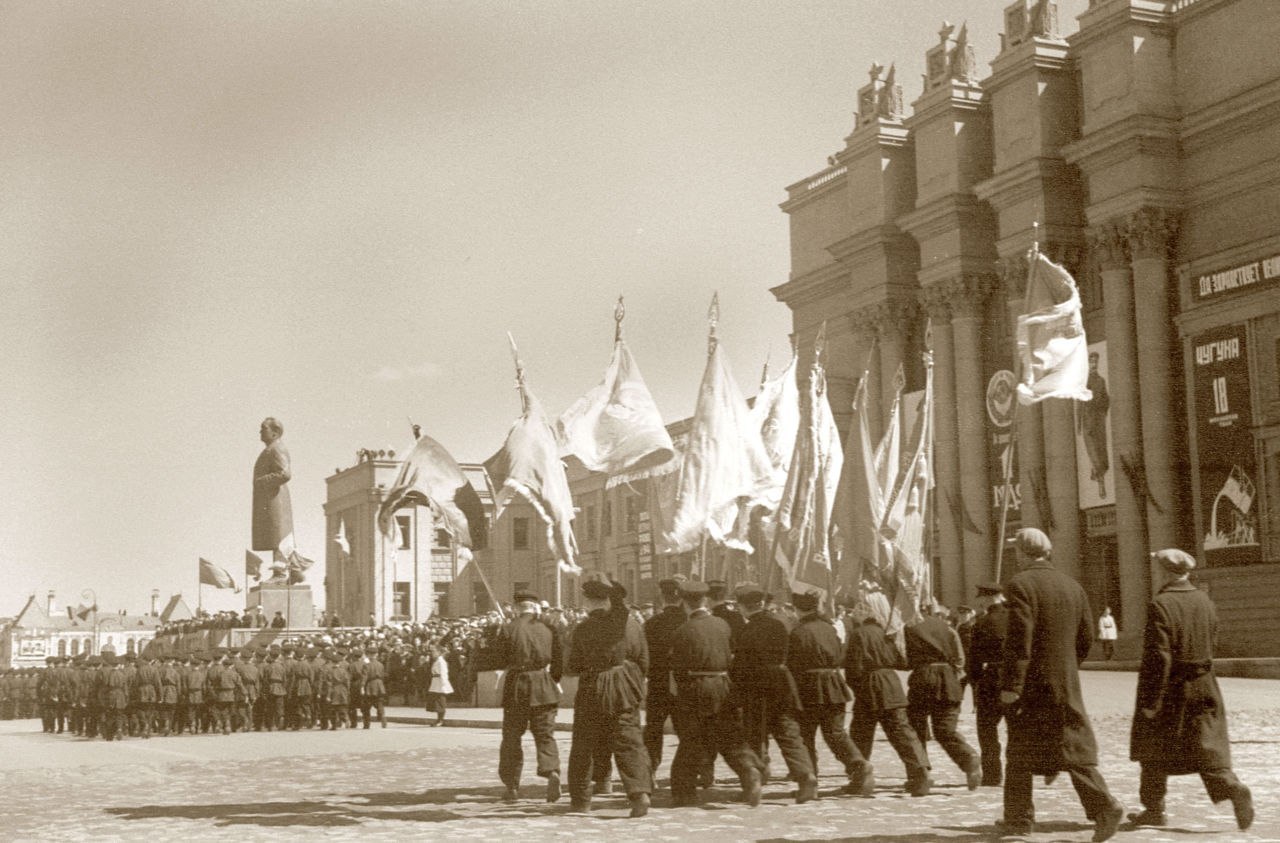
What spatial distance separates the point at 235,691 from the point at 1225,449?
21.8m

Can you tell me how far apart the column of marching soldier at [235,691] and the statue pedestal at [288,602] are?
8.35 metres

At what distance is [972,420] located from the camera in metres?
44.9

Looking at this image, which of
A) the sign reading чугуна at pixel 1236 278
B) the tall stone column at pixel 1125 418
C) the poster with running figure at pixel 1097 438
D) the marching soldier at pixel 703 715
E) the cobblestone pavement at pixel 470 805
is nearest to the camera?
the cobblestone pavement at pixel 470 805

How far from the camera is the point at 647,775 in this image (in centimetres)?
1233

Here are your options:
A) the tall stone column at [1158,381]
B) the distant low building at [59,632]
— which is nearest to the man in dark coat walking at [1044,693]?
the tall stone column at [1158,381]

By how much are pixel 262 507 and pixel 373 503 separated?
177 ft

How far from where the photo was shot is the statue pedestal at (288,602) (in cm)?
4050

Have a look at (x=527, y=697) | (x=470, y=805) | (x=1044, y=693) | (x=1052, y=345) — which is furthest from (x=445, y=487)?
(x=1044, y=693)

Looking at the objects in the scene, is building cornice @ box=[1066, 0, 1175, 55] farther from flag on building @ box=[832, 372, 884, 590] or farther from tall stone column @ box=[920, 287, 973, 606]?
flag on building @ box=[832, 372, 884, 590]

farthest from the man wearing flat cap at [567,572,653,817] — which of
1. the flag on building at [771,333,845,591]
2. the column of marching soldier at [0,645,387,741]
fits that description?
the column of marching soldier at [0,645,387,741]

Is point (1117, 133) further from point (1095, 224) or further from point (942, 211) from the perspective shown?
point (942, 211)

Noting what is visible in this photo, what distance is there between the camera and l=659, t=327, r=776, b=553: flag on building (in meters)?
21.5

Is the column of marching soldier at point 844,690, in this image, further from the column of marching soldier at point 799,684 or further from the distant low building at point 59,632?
the distant low building at point 59,632

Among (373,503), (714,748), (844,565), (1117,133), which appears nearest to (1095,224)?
(1117,133)
